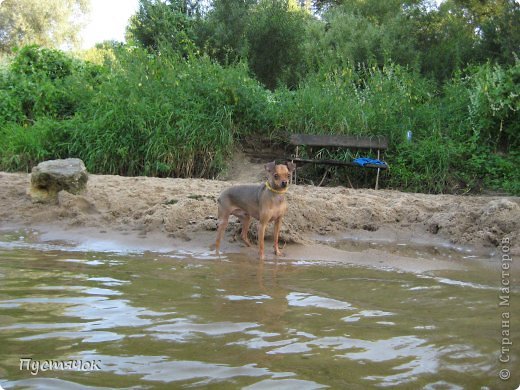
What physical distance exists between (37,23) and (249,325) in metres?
37.2

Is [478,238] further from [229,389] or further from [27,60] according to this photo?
[27,60]

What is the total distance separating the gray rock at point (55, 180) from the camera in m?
8.52

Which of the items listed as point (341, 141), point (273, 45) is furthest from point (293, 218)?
point (273, 45)

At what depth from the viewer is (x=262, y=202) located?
21.8 feet

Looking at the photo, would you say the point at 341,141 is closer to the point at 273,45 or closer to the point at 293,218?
the point at 293,218

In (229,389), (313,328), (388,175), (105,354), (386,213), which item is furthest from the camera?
(388,175)

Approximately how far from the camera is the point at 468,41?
63.1 feet

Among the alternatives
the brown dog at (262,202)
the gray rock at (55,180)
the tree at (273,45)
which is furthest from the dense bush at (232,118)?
the brown dog at (262,202)

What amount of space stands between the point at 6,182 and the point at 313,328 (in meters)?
7.39

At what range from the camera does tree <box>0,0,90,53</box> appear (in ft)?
118

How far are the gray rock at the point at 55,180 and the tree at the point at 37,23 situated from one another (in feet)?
97.6

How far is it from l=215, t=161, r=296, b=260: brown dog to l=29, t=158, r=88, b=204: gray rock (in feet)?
8.91

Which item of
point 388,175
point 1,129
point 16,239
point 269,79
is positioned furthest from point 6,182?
point 269,79

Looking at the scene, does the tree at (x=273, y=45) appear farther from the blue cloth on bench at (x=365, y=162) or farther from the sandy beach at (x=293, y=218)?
the sandy beach at (x=293, y=218)
